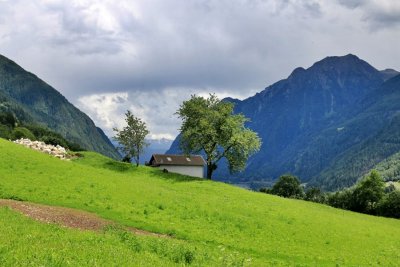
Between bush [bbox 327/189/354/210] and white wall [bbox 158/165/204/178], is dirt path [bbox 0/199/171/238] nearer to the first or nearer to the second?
white wall [bbox 158/165/204/178]

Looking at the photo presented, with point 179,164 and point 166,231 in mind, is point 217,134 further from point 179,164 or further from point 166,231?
point 166,231

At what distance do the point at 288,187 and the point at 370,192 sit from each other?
5521cm

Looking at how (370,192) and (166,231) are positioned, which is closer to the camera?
(166,231)

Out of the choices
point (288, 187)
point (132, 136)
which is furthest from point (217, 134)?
point (288, 187)

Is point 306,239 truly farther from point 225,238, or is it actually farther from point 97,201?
point 97,201

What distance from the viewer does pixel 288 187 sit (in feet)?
604

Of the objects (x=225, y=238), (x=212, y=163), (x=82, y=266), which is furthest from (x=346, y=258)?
(x=212, y=163)

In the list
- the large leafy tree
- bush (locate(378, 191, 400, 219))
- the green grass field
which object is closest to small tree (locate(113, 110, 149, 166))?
the large leafy tree

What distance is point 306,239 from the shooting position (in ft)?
137

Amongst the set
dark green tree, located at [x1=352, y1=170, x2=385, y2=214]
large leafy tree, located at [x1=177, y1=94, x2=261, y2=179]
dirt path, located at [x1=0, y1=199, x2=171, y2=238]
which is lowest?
dirt path, located at [x1=0, y1=199, x2=171, y2=238]

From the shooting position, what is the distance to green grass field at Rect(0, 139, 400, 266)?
18031 millimetres

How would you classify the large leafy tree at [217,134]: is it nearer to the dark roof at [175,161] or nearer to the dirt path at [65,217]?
the dark roof at [175,161]

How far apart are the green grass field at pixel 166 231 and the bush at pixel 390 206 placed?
77.9 metres

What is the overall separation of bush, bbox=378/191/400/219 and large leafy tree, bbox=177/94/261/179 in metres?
58.1
